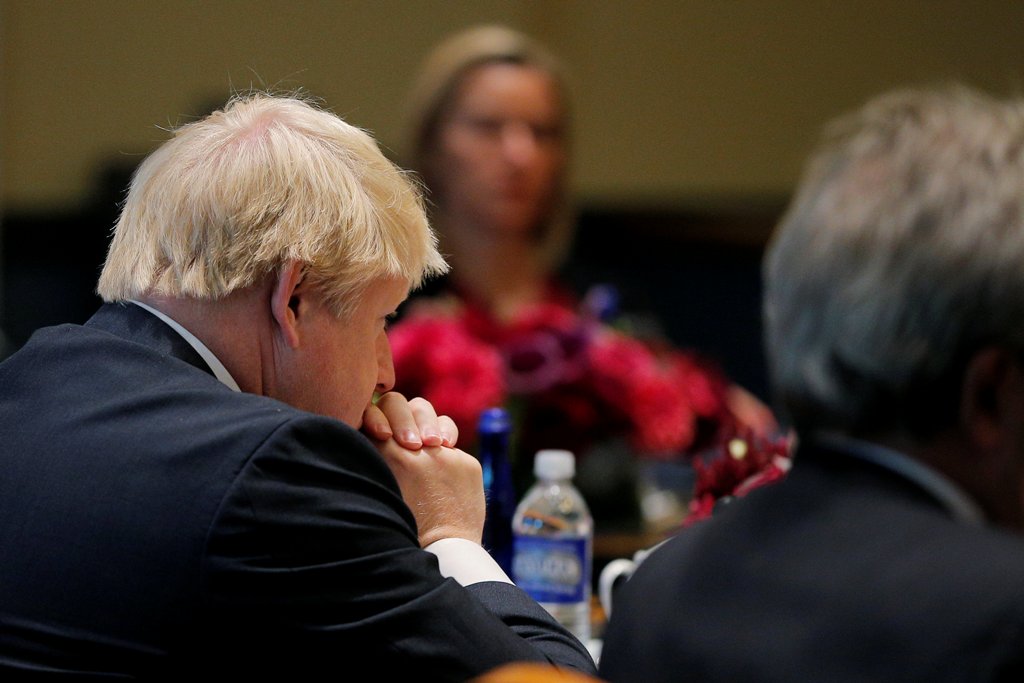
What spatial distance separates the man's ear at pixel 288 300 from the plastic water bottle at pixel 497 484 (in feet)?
1.75

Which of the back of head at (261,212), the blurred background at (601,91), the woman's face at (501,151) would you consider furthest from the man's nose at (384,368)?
the blurred background at (601,91)

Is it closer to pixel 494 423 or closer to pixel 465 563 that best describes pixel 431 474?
pixel 465 563

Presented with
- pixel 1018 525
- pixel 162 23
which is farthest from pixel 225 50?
pixel 1018 525

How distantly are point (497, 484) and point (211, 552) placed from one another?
2.48ft

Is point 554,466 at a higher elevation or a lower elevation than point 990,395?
lower

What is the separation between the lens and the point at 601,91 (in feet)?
17.4

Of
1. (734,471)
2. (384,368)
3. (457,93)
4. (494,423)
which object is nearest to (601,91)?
(457,93)

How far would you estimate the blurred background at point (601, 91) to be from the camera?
14.9 ft

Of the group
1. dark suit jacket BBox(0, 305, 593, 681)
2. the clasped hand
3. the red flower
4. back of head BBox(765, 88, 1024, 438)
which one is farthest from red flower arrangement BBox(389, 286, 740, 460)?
back of head BBox(765, 88, 1024, 438)

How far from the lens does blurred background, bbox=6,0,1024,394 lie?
455cm

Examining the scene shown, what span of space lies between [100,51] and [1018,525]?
4313 millimetres

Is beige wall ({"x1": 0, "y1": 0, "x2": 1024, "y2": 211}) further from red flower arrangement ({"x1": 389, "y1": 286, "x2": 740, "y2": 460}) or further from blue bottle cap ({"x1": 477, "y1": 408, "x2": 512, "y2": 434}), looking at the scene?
blue bottle cap ({"x1": 477, "y1": 408, "x2": 512, "y2": 434})

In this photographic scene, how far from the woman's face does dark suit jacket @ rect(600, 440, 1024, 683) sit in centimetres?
237

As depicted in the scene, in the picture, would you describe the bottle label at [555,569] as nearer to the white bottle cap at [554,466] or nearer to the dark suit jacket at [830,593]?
the white bottle cap at [554,466]
